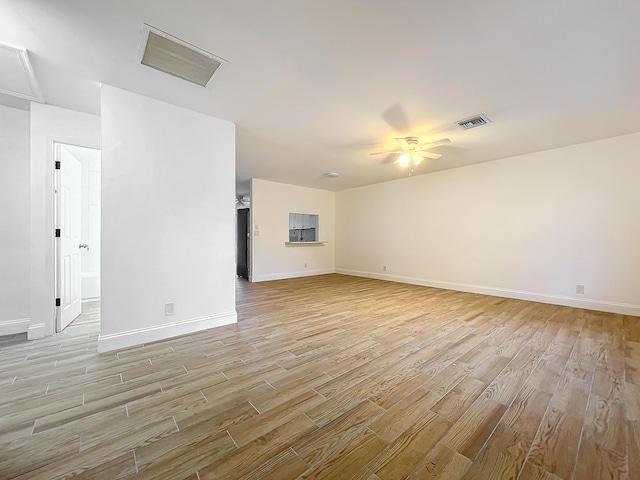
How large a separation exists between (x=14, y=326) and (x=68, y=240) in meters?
1.08

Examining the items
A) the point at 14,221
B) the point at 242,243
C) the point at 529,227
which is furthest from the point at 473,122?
the point at 242,243

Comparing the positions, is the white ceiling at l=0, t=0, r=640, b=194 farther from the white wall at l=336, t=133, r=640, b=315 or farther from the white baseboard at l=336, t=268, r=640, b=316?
the white baseboard at l=336, t=268, r=640, b=316

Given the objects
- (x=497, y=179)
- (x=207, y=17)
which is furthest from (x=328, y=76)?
(x=497, y=179)

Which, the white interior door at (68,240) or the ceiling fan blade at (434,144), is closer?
the white interior door at (68,240)

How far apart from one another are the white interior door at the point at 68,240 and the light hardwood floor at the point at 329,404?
0.42m

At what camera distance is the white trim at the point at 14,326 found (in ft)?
9.35

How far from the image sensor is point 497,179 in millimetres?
4715

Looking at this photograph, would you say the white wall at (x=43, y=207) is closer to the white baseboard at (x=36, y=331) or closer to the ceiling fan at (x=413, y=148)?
the white baseboard at (x=36, y=331)

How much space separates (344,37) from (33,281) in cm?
401

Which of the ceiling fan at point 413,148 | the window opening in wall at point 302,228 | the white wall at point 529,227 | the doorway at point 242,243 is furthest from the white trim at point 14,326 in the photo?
the white wall at point 529,227

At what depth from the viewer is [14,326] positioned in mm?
2898

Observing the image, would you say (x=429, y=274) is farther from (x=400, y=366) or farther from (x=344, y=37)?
(x=344, y=37)

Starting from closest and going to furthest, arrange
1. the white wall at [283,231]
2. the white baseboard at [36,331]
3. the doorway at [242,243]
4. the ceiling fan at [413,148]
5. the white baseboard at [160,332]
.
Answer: the white baseboard at [160,332] → the white baseboard at [36,331] → the ceiling fan at [413,148] → the white wall at [283,231] → the doorway at [242,243]

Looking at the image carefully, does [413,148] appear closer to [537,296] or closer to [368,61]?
[368,61]
